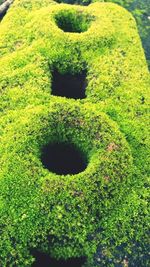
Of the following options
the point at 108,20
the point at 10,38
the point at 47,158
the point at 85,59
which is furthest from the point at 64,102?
the point at 108,20

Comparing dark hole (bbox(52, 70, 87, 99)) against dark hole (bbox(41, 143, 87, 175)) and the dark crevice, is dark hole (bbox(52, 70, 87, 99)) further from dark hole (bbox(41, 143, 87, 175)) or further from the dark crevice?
the dark crevice

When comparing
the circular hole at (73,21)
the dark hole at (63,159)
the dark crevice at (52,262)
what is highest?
the circular hole at (73,21)

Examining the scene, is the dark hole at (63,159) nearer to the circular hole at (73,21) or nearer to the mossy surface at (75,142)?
the mossy surface at (75,142)

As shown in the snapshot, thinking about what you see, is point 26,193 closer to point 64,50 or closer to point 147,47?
point 64,50

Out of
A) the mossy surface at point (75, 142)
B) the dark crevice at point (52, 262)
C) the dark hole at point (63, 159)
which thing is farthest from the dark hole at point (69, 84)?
the dark crevice at point (52, 262)

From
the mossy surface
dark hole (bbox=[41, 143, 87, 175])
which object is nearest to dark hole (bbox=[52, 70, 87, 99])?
the mossy surface
